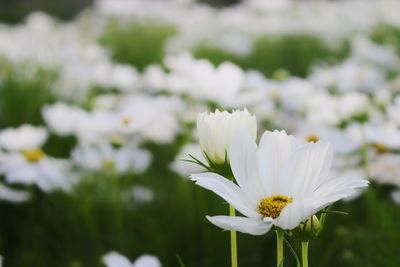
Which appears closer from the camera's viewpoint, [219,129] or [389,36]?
[219,129]

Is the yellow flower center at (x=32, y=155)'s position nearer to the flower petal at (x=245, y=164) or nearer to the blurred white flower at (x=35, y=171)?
the blurred white flower at (x=35, y=171)

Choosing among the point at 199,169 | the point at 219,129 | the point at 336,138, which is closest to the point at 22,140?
the point at 199,169

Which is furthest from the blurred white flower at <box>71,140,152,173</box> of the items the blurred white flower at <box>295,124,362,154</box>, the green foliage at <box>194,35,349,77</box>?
the green foliage at <box>194,35,349,77</box>

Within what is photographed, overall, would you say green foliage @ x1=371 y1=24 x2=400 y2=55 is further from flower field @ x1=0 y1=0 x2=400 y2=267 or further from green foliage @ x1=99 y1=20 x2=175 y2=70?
green foliage @ x1=99 y1=20 x2=175 y2=70

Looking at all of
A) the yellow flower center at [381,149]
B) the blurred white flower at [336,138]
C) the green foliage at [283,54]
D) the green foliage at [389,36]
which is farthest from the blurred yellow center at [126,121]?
the green foliage at [389,36]

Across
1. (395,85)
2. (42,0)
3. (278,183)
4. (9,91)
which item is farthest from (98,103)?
(42,0)

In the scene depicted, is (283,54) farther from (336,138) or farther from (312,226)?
(312,226)
